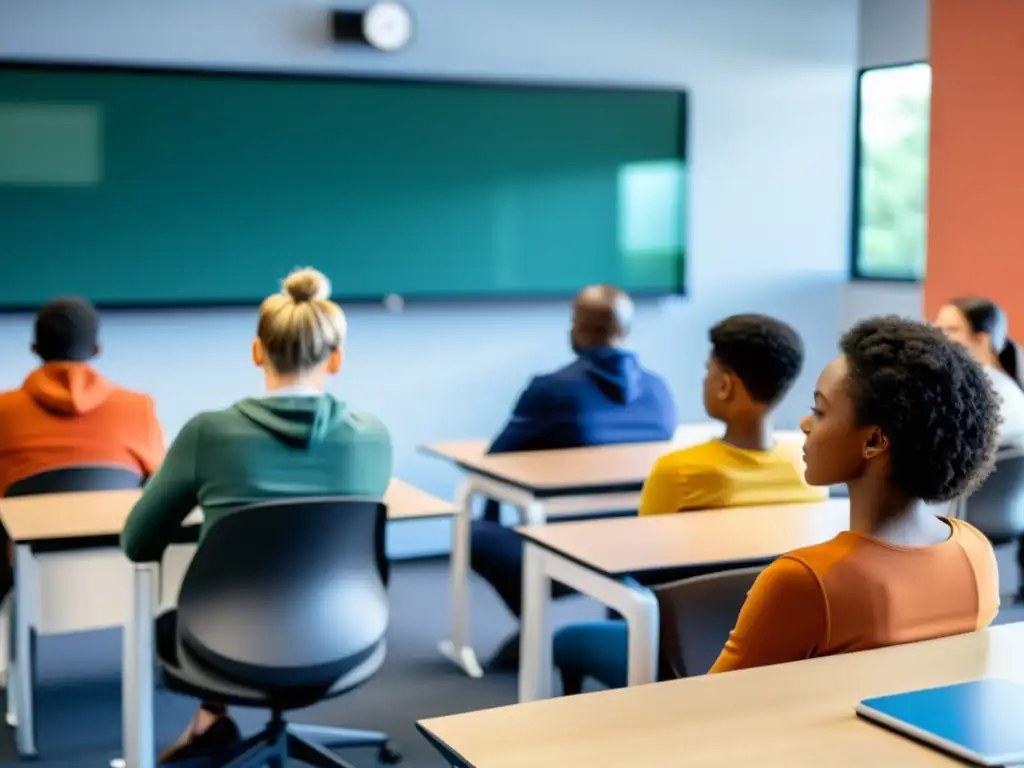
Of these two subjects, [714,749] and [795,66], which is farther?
[795,66]

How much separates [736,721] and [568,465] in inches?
95.8

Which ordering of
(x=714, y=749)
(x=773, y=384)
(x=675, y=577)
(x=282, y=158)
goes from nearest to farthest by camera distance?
(x=714, y=749) → (x=675, y=577) → (x=773, y=384) → (x=282, y=158)

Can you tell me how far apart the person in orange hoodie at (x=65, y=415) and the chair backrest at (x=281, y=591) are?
39.0 inches

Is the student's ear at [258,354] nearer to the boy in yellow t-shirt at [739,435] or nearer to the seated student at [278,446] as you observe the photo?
the seated student at [278,446]

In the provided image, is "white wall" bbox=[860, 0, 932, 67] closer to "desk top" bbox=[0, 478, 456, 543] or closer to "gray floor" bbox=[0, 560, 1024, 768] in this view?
"gray floor" bbox=[0, 560, 1024, 768]

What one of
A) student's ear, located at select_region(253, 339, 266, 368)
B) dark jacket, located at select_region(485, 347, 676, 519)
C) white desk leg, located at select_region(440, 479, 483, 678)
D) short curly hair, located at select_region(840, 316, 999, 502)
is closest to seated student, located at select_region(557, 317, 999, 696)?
short curly hair, located at select_region(840, 316, 999, 502)

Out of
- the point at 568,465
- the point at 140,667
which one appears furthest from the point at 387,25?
the point at 140,667

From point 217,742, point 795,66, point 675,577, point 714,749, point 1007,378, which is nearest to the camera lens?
point 714,749

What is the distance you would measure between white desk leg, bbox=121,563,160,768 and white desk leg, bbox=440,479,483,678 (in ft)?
4.22

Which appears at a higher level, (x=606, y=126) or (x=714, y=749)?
(x=606, y=126)

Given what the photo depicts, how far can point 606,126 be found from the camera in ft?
19.6

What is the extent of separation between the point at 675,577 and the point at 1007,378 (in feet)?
6.70

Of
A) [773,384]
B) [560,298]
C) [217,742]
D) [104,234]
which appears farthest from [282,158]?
[773,384]

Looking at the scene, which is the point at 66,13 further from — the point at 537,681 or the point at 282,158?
the point at 537,681
